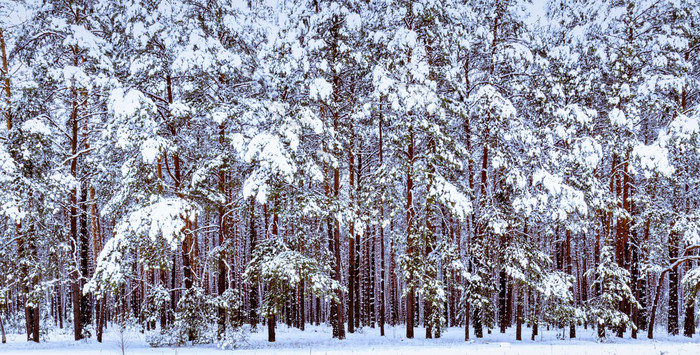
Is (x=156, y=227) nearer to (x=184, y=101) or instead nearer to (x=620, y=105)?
(x=184, y=101)

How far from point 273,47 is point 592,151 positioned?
9.95 metres

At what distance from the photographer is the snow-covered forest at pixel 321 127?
37.7 feet

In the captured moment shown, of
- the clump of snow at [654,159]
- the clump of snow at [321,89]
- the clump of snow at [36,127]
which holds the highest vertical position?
the clump of snow at [321,89]

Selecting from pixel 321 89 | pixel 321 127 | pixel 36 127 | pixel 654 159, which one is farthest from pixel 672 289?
pixel 36 127

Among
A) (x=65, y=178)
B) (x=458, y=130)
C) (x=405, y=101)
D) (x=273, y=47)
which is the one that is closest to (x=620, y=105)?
(x=458, y=130)

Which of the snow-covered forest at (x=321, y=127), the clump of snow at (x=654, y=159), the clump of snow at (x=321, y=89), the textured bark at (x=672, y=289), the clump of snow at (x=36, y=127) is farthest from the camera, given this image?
the textured bark at (x=672, y=289)

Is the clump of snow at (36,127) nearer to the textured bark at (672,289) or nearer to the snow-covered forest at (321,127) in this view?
the snow-covered forest at (321,127)

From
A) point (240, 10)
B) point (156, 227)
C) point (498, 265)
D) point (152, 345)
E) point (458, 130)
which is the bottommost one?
point (152, 345)

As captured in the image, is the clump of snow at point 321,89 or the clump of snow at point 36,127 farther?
the clump of snow at point 36,127

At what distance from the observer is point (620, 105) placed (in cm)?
1501

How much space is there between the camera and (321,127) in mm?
11602

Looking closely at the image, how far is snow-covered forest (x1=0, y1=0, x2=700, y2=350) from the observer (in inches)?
453

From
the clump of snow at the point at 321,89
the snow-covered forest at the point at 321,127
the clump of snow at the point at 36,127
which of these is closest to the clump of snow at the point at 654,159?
the snow-covered forest at the point at 321,127

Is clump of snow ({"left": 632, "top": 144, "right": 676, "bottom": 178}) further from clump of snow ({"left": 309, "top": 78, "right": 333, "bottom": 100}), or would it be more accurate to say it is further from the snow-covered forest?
clump of snow ({"left": 309, "top": 78, "right": 333, "bottom": 100})
